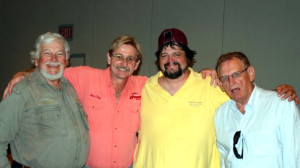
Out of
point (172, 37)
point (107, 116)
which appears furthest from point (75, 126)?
point (172, 37)

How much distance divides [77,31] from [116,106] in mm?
3597

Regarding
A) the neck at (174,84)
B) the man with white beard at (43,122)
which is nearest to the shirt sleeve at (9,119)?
the man with white beard at (43,122)

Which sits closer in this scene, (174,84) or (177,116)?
(177,116)

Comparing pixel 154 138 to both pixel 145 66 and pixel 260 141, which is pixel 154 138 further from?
pixel 145 66

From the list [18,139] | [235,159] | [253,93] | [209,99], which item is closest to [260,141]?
[235,159]

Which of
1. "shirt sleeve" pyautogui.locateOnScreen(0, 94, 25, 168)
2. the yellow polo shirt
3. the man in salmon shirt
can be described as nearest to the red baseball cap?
the man in salmon shirt

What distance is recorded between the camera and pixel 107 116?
7.86 feet

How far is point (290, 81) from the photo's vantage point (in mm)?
3707

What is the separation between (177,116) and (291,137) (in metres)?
0.88

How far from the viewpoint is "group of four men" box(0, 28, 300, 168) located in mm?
1877

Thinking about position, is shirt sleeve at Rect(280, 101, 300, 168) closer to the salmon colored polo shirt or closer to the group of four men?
the group of four men

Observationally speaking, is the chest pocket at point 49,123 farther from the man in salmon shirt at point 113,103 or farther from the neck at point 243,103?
the neck at point 243,103

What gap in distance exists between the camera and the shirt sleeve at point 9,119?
5.88ft

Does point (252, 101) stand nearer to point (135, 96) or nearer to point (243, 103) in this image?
point (243, 103)
